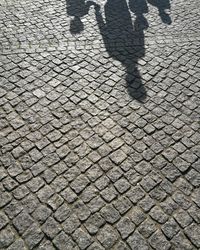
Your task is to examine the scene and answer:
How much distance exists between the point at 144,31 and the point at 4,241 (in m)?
6.67

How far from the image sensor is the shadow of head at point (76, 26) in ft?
26.4

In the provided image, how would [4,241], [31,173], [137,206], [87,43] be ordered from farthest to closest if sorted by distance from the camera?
[87,43] → [31,173] → [137,206] → [4,241]

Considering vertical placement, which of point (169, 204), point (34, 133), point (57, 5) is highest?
point (57, 5)

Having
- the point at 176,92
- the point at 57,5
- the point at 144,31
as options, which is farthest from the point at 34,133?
the point at 57,5

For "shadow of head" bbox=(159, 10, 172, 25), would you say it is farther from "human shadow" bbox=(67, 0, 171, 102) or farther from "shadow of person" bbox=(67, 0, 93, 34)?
"shadow of person" bbox=(67, 0, 93, 34)

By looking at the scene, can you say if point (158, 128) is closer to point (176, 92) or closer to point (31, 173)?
point (176, 92)

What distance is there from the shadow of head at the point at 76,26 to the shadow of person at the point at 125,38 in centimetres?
55

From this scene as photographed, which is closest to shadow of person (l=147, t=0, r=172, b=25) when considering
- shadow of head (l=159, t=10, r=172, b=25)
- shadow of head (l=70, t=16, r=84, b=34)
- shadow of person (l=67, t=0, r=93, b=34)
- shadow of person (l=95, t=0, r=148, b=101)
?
shadow of head (l=159, t=10, r=172, b=25)

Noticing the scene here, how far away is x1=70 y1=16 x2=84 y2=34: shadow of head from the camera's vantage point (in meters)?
8.05

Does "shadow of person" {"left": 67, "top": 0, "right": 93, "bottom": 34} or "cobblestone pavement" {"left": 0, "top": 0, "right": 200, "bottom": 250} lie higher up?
"shadow of person" {"left": 67, "top": 0, "right": 93, "bottom": 34}

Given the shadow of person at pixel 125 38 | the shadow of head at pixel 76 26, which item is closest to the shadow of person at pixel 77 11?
the shadow of head at pixel 76 26

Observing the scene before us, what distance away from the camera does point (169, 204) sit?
4.48 meters

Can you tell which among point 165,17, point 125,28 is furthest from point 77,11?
point 165,17

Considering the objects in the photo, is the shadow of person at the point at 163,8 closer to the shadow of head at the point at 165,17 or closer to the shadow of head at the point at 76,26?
the shadow of head at the point at 165,17
